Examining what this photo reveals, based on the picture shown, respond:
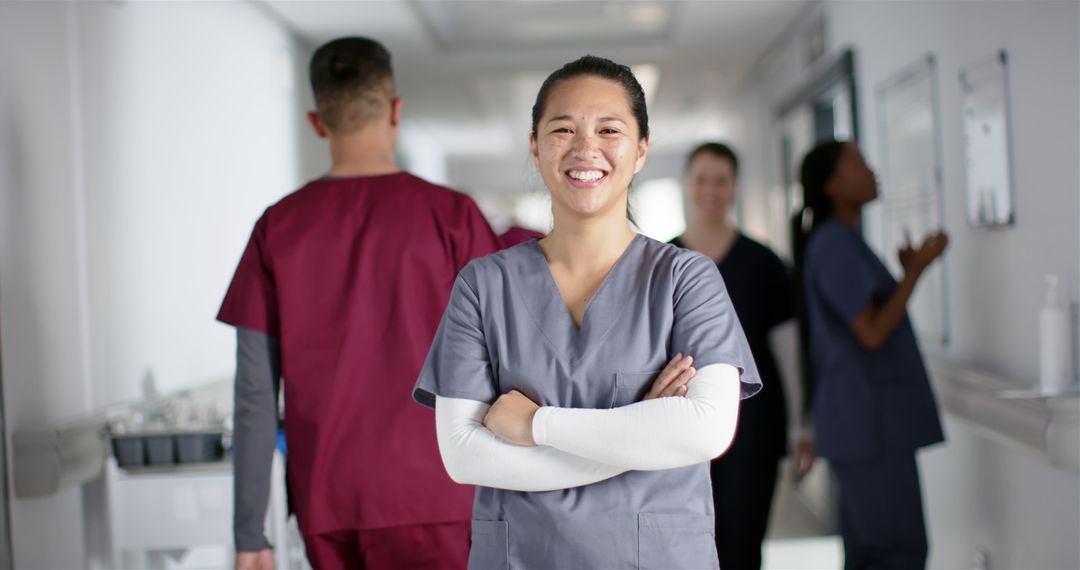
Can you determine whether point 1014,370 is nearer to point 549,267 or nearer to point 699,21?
point 549,267

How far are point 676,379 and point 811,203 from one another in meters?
Result: 1.58

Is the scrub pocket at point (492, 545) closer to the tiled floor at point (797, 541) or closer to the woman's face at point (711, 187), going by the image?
the woman's face at point (711, 187)

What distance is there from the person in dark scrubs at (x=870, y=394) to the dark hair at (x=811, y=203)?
0.09 m

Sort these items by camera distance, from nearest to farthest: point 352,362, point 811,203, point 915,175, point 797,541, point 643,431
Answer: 1. point 643,431
2. point 352,362
3. point 811,203
4. point 915,175
5. point 797,541

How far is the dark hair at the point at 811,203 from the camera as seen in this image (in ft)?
8.28

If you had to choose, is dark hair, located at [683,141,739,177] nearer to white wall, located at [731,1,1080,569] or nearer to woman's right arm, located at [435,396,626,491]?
white wall, located at [731,1,1080,569]

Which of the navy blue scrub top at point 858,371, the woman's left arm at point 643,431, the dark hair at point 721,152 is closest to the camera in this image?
the woman's left arm at point 643,431

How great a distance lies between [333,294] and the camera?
1.59 meters

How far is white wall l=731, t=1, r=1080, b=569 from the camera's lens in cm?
205

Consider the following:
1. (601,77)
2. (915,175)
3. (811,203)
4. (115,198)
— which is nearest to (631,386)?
(601,77)

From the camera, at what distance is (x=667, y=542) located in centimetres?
115

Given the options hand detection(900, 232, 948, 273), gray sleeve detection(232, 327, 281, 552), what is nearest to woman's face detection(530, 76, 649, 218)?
gray sleeve detection(232, 327, 281, 552)

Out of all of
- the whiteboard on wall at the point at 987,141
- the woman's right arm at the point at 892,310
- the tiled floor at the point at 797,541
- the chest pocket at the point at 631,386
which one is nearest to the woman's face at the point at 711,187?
the woman's right arm at the point at 892,310

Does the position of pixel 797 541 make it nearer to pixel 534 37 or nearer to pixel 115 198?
pixel 115 198
